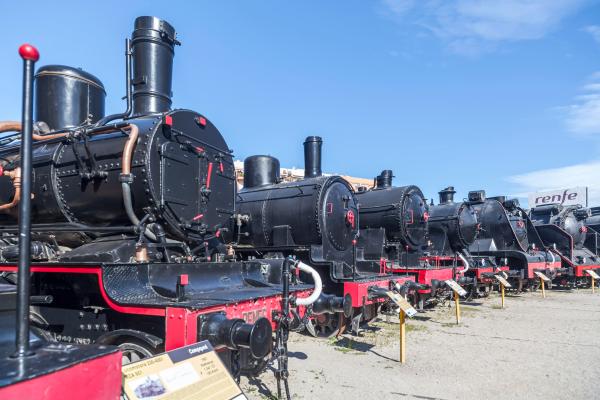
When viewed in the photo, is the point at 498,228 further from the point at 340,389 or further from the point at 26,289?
the point at 26,289

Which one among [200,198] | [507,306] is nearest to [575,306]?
[507,306]

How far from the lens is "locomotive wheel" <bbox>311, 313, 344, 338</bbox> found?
22.5 ft

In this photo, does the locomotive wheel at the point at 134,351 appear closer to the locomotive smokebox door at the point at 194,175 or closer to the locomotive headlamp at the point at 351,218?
the locomotive smokebox door at the point at 194,175

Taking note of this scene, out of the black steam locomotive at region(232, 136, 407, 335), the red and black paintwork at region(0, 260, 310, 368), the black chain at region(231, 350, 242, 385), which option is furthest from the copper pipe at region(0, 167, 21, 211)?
the black steam locomotive at region(232, 136, 407, 335)

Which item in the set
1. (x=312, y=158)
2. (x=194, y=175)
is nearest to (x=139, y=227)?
(x=194, y=175)

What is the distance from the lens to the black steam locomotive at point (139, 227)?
3271 mm

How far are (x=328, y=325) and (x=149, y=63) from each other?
460 cm

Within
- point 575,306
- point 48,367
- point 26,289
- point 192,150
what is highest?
point 192,150

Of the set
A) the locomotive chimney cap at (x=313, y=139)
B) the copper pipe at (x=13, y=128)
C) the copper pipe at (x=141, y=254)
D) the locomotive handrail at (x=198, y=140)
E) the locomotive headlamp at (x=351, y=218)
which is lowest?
the copper pipe at (x=141, y=254)

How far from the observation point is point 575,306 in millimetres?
11445

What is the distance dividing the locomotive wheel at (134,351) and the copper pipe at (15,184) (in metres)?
2.03

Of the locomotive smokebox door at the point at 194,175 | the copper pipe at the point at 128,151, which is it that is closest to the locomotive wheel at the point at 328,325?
the locomotive smokebox door at the point at 194,175

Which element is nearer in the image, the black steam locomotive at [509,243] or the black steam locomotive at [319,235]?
the black steam locomotive at [319,235]

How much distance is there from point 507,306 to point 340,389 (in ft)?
27.4
